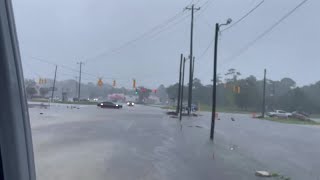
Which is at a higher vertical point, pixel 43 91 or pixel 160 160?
pixel 43 91

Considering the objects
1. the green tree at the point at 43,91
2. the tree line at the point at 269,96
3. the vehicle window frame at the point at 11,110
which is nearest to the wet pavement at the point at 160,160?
the vehicle window frame at the point at 11,110

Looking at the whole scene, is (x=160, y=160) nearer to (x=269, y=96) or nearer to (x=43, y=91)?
(x=269, y=96)

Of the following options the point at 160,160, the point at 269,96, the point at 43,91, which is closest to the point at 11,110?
the point at 160,160

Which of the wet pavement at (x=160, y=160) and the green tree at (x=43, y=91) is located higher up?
the green tree at (x=43, y=91)

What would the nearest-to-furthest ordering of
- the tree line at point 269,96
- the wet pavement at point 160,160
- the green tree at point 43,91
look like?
the wet pavement at point 160,160 → the tree line at point 269,96 → the green tree at point 43,91

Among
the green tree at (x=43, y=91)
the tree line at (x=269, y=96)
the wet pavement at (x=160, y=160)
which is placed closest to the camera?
the wet pavement at (x=160, y=160)

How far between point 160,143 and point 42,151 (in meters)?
7.20

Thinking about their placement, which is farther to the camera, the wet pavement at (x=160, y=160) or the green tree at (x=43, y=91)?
the green tree at (x=43, y=91)

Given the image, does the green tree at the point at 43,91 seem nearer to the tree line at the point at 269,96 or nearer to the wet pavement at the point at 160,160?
the tree line at the point at 269,96

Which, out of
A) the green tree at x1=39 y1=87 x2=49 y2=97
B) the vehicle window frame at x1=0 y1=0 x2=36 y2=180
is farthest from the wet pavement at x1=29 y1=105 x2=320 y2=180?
the green tree at x1=39 y1=87 x2=49 y2=97

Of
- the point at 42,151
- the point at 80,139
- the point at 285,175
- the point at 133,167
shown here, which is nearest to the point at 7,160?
the point at 133,167

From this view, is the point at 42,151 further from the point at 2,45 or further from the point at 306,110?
the point at 306,110

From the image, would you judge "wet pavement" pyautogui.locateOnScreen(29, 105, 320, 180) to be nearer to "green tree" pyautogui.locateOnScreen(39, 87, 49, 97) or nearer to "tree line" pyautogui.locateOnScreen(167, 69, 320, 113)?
"tree line" pyautogui.locateOnScreen(167, 69, 320, 113)

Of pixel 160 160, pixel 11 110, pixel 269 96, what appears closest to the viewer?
pixel 11 110
